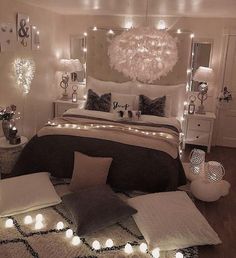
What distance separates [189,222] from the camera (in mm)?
2457

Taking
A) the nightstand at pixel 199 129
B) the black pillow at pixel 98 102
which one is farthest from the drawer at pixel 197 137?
the black pillow at pixel 98 102

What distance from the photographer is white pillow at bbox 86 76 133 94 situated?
4855 mm

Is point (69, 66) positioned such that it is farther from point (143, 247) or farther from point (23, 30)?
point (143, 247)

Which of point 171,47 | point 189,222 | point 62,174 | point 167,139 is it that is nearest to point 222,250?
point 189,222

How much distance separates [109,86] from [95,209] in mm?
2788

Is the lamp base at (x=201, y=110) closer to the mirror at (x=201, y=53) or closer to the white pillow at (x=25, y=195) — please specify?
the mirror at (x=201, y=53)

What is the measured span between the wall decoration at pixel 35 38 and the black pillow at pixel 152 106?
5.95 feet

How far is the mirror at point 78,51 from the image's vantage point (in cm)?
523

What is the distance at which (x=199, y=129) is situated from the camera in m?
4.70

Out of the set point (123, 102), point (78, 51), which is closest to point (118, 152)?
point (123, 102)

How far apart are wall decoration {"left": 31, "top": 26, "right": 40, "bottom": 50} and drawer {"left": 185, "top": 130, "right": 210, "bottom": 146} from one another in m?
2.78

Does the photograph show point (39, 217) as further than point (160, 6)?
No

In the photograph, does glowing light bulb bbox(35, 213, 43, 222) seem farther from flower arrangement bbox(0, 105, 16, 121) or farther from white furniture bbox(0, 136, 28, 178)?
flower arrangement bbox(0, 105, 16, 121)

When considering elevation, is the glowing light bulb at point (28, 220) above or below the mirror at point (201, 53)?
below
